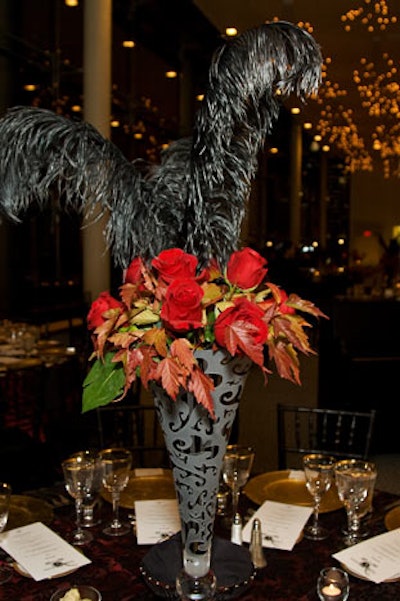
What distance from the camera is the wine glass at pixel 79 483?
1.88m

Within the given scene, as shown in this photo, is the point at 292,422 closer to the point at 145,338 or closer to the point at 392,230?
the point at 145,338

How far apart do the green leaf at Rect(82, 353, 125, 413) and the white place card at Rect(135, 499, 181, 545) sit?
607mm

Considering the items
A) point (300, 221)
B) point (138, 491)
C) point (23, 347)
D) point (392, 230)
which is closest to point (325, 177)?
point (300, 221)

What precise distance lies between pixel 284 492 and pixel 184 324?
3.68ft

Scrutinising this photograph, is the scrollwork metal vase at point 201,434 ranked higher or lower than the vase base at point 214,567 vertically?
higher

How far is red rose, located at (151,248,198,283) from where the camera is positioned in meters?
1.31

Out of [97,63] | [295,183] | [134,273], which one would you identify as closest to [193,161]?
[134,273]

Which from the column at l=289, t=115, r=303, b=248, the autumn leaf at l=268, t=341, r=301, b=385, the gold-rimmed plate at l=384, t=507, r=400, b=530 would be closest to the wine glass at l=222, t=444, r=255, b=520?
the gold-rimmed plate at l=384, t=507, r=400, b=530

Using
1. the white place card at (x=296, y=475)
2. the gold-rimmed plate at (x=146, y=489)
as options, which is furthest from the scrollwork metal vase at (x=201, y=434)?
the white place card at (x=296, y=475)

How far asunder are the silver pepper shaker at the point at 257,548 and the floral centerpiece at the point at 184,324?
0.48 meters

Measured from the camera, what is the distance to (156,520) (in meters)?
1.94

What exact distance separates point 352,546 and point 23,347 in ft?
11.3

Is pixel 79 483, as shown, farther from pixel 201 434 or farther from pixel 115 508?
pixel 201 434

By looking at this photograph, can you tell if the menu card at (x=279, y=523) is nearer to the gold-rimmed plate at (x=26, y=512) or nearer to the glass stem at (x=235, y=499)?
the glass stem at (x=235, y=499)
